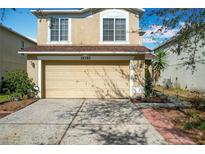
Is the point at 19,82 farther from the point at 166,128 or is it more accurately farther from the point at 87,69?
the point at 166,128

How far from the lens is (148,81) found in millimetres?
15648

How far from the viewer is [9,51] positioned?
67.6ft

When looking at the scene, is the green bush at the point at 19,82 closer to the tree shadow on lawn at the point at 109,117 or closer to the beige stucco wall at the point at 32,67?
the beige stucco wall at the point at 32,67

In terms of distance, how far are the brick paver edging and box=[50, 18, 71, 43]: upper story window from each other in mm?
8301

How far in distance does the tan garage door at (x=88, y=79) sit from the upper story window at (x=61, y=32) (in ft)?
6.24

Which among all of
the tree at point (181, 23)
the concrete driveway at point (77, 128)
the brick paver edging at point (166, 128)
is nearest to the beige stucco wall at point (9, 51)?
the concrete driveway at point (77, 128)

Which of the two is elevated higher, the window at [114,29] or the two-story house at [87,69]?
the window at [114,29]

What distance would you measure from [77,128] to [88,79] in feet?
26.7

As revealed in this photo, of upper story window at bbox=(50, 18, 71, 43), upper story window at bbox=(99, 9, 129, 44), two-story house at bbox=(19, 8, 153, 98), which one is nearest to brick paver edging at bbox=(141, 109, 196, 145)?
two-story house at bbox=(19, 8, 153, 98)

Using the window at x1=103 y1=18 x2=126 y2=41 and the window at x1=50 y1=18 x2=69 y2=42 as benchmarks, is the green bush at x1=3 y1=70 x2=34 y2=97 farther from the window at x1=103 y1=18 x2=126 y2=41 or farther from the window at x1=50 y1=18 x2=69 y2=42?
the window at x1=103 y1=18 x2=126 y2=41

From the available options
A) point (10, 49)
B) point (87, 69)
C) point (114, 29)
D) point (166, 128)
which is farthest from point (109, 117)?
point (10, 49)

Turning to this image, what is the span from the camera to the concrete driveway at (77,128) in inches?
252
